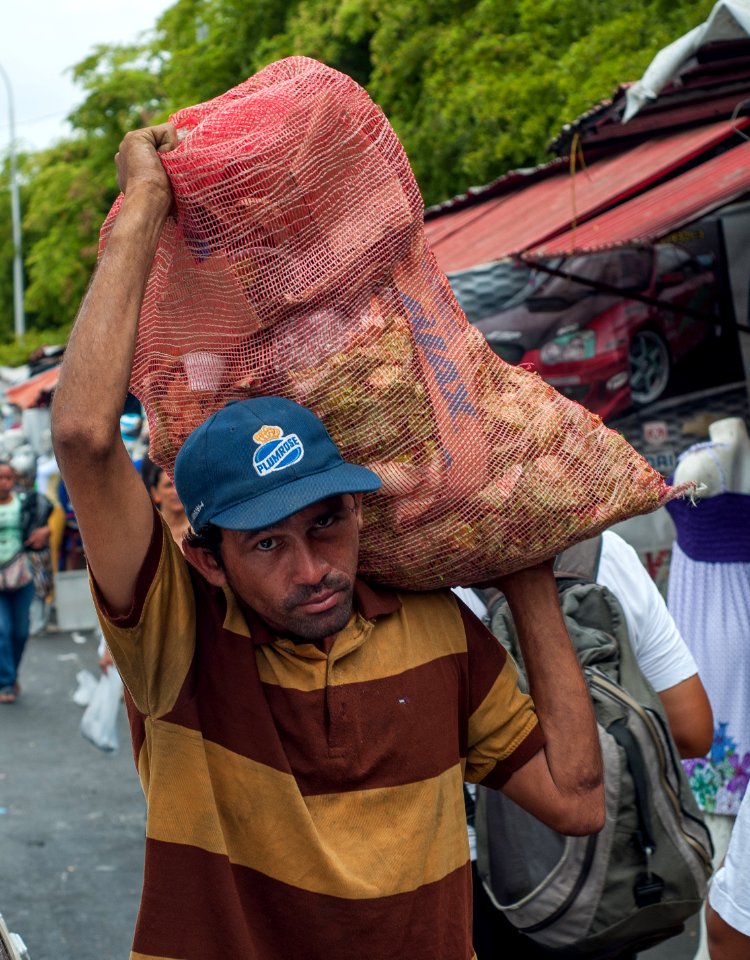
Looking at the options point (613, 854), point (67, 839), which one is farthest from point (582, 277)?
point (613, 854)

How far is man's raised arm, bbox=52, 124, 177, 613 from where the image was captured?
1.67 meters

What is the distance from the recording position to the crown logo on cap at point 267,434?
182cm

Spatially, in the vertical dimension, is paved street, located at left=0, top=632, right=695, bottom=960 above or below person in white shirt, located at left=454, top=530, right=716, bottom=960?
below

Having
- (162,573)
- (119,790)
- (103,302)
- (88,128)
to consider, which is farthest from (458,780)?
(88,128)

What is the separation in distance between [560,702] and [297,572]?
520mm

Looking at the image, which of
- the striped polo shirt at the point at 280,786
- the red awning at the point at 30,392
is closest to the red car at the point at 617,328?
the striped polo shirt at the point at 280,786

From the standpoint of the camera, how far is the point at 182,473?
6.12 feet

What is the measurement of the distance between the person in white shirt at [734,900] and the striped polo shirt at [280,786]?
72cm

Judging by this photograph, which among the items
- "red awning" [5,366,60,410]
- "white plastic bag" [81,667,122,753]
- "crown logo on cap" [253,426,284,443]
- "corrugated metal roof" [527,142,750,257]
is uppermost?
"crown logo on cap" [253,426,284,443]

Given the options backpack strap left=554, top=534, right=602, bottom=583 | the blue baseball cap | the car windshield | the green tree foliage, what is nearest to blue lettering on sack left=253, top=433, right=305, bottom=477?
the blue baseball cap

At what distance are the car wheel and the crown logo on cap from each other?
569 cm

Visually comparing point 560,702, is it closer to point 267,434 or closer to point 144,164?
point 267,434

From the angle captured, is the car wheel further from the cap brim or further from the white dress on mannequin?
the cap brim

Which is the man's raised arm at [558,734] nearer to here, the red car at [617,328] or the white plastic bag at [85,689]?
the white plastic bag at [85,689]
